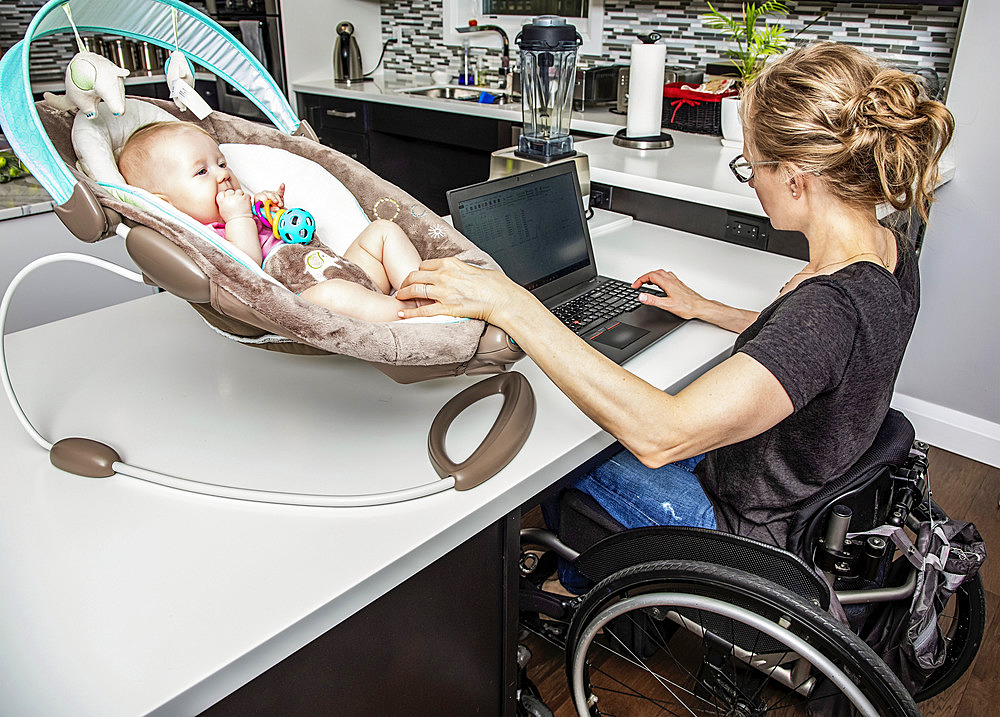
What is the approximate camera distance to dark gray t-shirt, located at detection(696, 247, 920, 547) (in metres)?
0.96

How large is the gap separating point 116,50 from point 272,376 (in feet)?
13.5

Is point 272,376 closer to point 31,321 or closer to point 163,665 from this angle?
point 163,665

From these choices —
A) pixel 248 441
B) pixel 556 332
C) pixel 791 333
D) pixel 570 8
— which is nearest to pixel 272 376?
pixel 248 441

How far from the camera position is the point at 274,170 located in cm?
139

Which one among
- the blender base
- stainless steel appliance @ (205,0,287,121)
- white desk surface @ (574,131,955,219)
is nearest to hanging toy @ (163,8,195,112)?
white desk surface @ (574,131,955,219)

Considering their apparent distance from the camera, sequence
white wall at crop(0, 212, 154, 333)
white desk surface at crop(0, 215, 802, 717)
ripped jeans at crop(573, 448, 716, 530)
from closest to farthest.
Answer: white desk surface at crop(0, 215, 802, 717) → ripped jeans at crop(573, 448, 716, 530) → white wall at crop(0, 212, 154, 333)

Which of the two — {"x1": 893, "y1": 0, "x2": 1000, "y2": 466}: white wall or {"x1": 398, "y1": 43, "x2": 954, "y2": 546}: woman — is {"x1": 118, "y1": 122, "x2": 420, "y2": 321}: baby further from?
{"x1": 893, "y1": 0, "x2": 1000, "y2": 466}: white wall

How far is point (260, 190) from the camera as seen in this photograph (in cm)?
140

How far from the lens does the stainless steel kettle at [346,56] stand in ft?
13.5

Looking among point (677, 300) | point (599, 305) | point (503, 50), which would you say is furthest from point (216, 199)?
point (503, 50)

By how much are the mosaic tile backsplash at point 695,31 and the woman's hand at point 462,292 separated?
7.43ft

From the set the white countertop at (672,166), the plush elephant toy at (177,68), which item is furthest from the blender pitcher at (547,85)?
the plush elephant toy at (177,68)

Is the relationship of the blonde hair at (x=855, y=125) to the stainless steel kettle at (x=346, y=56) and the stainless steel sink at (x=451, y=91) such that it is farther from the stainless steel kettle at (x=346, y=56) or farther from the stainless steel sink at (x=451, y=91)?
the stainless steel kettle at (x=346, y=56)

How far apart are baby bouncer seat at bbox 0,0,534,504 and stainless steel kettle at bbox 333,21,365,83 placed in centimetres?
297
